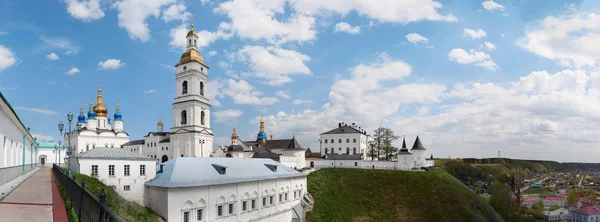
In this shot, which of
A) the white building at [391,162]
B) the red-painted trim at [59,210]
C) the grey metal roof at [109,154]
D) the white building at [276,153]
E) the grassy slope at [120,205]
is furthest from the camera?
the white building at [391,162]

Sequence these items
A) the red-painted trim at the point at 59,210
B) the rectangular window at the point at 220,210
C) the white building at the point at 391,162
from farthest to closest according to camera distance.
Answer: the white building at the point at 391,162 < the rectangular window at the point at 220,210 < the red-painted trim at the point at 59,210

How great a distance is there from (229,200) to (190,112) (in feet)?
88.1

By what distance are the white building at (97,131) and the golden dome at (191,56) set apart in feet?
67.2

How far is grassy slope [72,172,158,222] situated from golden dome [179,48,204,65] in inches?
1259

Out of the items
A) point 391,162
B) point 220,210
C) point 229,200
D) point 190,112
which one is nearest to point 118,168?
point 220,210

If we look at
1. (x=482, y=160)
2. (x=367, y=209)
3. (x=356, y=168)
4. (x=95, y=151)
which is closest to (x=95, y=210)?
(x=95, y=151)

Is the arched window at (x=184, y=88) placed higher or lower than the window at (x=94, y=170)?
higher

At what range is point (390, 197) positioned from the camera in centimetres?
3938

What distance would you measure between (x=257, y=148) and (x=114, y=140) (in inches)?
1118

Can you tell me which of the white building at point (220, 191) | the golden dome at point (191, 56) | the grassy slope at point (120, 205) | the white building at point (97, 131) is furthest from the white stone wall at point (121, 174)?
the white building at point (97, 131)

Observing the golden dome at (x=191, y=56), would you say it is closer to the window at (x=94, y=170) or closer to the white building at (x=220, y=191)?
the white building at (x=220, y=191)

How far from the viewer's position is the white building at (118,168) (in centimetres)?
2191

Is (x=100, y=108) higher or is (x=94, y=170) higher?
(x=100, y=108)

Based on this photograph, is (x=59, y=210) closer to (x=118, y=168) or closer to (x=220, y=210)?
(x=118, y=168)
